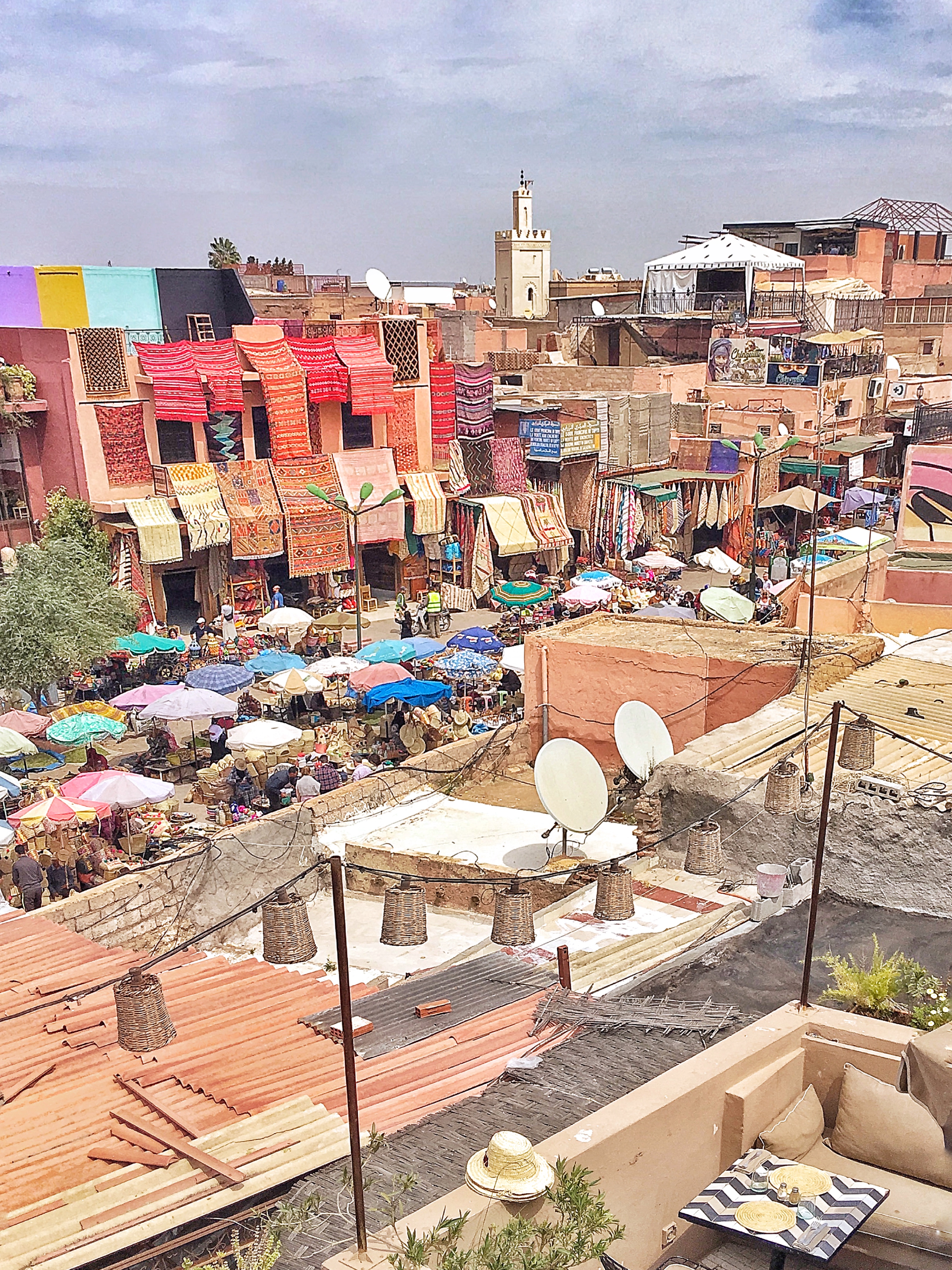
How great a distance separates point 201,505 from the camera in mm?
28969

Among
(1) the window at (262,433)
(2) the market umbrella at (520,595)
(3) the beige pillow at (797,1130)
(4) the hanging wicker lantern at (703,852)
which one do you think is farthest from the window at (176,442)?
(3) the beige pillow at (797,1130)

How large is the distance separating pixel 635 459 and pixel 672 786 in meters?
25.4

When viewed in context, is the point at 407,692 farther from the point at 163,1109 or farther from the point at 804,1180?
the point at 804,1180

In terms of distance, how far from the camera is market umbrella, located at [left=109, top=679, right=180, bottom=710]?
18984mm

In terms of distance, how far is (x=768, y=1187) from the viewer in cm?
512

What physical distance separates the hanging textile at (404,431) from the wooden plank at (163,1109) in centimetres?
2665

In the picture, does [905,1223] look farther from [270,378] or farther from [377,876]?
[270,378]

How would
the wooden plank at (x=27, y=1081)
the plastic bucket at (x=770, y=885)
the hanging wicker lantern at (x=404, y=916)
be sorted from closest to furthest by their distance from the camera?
the wooden plank at (x=27, y=1081) < the hanging wicker lantern at (x=404, y=916) < the plastic bucket at (x=770, y=885)

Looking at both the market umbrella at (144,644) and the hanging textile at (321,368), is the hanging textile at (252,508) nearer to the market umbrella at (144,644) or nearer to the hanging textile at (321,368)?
the hanging textile at (321,368)

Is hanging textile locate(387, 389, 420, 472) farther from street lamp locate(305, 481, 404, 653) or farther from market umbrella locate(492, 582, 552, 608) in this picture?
market umbrella locate(492, 582, 552, 608)

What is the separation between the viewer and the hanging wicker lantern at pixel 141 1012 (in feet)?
22.4

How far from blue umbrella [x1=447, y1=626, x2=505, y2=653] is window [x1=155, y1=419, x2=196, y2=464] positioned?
32.8 ft

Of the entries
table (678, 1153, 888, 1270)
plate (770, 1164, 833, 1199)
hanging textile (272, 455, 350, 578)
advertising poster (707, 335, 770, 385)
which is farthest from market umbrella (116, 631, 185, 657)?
advertising poster (707, 335, 770, 385)

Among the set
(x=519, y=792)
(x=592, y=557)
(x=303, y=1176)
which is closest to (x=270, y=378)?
(x=592, y=557)
